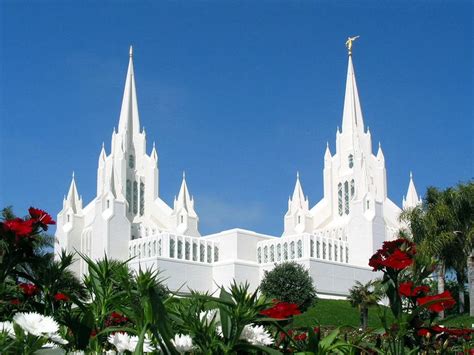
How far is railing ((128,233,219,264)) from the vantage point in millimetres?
47031

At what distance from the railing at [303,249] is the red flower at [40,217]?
138ft

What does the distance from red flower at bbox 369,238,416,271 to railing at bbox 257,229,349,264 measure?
41762 mm

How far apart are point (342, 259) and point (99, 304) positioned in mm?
47875

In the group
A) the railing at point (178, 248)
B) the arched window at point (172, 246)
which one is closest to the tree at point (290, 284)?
the railing at point (178, 248)

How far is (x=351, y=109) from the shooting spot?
60375 mm

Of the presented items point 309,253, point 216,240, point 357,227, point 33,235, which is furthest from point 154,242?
point 33,235

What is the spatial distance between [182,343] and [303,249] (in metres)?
44.8

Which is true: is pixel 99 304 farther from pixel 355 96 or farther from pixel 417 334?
pixel 355 96

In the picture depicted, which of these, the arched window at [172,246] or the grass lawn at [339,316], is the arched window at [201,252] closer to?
the arched window at [172,246]

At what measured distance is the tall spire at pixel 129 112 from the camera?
200ft

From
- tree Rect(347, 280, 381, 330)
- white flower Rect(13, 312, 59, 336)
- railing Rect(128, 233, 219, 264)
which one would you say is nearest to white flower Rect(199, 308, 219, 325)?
white flower Rect(13, 312, 59, 336)

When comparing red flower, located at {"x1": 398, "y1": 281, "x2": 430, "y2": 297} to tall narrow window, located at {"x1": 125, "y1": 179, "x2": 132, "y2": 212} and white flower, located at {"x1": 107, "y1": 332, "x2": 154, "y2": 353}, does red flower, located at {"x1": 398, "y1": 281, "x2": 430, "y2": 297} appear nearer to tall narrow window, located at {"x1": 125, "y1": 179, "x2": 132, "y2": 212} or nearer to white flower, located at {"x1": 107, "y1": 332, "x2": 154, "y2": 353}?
white flower, located at {"x1": 107, "y1": 332, "x2": 154, "y2": 353}

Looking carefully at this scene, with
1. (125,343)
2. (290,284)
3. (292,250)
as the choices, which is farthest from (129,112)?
(125,343)

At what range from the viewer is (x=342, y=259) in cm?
5000
